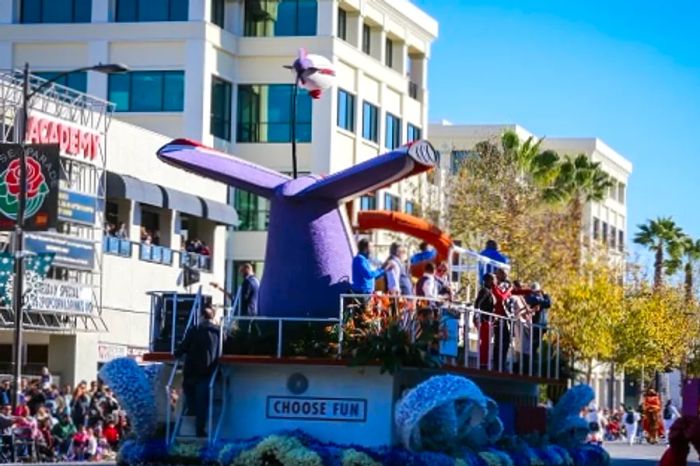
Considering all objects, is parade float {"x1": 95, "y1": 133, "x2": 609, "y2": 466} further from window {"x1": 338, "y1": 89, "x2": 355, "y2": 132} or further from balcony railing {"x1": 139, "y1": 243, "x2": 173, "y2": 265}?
window {"x1": 338, "y1": 89, "x2": 355, "y2": 132}

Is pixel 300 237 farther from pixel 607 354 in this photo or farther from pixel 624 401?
pixel 624 401

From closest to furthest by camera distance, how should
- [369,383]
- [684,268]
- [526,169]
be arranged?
[369,383]
[526,169]
[684,268]

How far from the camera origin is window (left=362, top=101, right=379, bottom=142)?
7212 centimetres

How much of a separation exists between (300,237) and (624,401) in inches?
3509

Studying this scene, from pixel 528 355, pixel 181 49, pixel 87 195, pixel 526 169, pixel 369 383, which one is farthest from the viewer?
pixel 526 169

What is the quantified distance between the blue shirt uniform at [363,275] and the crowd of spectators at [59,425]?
966 centimetres

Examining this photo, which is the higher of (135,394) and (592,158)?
(592,158)

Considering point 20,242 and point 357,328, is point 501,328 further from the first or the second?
point 20,242

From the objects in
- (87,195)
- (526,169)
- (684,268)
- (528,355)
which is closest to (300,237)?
(528,355)

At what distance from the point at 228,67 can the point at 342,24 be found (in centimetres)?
560

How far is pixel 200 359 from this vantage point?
78.3 ft

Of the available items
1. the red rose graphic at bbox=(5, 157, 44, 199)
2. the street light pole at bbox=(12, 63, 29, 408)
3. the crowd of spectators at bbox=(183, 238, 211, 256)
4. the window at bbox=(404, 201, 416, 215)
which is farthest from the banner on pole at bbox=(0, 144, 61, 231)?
the window at bbox=(404, 201, 416, 215)

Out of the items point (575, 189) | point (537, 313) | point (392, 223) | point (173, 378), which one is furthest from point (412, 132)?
point (173, 378)

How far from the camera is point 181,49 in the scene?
66125 millimetres
